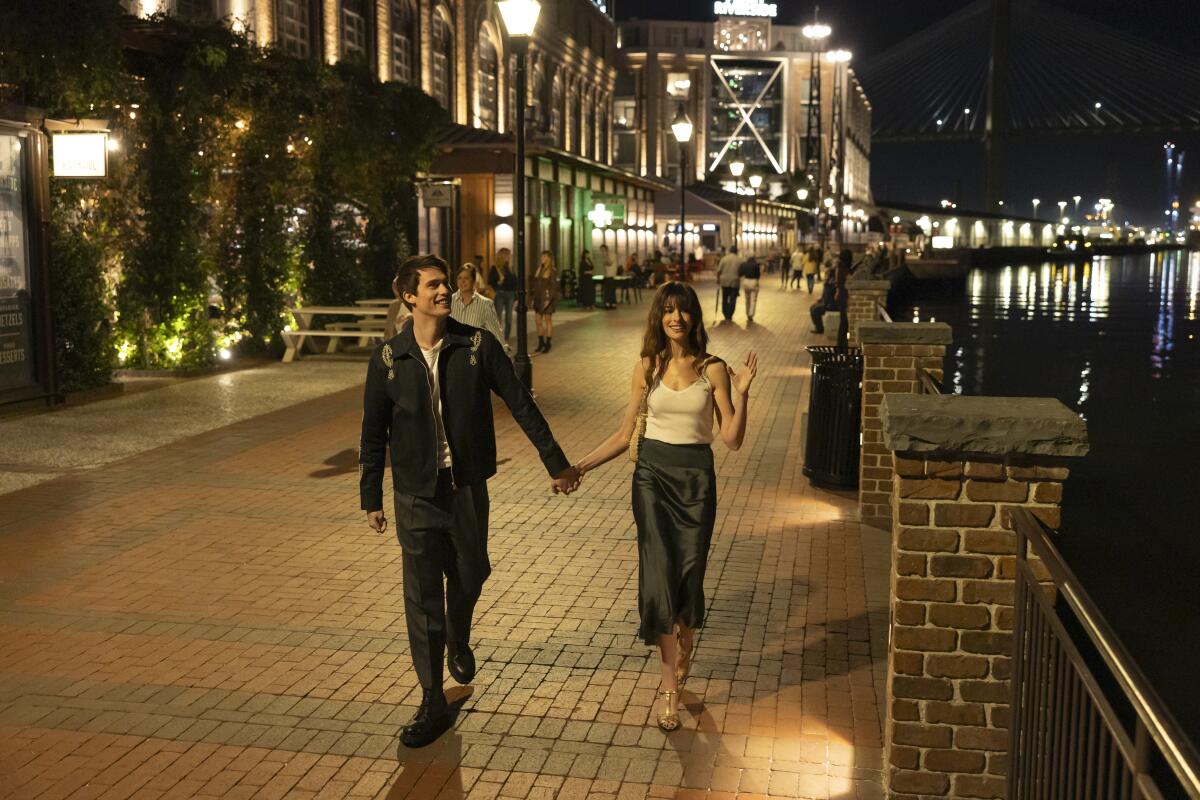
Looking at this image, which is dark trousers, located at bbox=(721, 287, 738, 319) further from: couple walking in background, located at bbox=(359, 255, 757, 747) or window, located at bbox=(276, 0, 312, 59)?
couple walking in background, located at bbox=(359, 255, 757, 747)

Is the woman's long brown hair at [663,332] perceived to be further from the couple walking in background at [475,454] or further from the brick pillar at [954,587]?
the brick pillar at [954,587]

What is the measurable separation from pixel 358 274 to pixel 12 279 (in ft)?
30.8

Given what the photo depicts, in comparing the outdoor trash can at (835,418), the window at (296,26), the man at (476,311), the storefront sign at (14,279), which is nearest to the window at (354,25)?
the window at (296,26)

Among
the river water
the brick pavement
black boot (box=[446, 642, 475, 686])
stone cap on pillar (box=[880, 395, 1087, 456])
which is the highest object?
stone cap on pillar (box=[880, 395, 1087, 456])

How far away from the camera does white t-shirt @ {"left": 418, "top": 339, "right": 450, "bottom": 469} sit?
512cm

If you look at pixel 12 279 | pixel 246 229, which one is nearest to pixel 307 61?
pixel 246 229

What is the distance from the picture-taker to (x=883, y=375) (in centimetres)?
916

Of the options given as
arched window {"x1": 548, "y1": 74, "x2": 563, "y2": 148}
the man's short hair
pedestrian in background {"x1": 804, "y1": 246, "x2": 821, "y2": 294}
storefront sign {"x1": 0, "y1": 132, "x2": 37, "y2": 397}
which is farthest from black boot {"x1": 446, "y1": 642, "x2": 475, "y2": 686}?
arched window {"x1": 548, "y1": 74, "x2": 563, "y2": 148}

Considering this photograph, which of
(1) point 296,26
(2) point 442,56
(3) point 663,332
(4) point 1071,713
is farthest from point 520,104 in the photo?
(2) point 442,56

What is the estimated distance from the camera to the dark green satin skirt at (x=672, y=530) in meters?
5.25

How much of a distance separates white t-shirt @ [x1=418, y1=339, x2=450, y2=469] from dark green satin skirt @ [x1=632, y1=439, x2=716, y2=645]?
0.81 m

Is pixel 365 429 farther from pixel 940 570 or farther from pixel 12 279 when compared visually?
pixel 12 279

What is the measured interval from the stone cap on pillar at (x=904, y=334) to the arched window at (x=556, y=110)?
153ft

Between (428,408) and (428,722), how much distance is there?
4.18 feet
